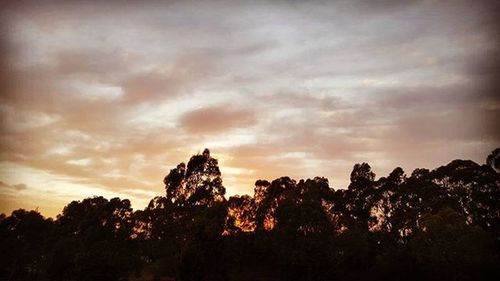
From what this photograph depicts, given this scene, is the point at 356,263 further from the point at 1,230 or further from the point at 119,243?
the point at 1,230

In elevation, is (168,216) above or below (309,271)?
above

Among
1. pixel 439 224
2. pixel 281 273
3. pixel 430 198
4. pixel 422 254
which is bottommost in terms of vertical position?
pixel 281 273

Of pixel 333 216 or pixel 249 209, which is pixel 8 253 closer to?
pixel 249 209

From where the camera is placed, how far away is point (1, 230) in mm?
82625

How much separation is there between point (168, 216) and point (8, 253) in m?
38.9

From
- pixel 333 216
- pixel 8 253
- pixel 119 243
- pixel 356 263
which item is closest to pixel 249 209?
pixel 333 216

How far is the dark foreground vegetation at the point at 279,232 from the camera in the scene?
53062mm

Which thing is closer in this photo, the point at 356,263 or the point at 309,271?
the point at 309,271

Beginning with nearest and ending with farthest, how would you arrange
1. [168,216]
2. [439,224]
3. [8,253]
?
[439,224], [168,216], [8,253]

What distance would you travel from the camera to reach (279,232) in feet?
202

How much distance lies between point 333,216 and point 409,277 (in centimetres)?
2101

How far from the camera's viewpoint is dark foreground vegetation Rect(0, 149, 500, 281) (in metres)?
53.1

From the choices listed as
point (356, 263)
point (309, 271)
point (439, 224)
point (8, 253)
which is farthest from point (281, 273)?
point (8, 253)

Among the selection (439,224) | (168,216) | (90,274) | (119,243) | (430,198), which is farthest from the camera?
(430,198)
